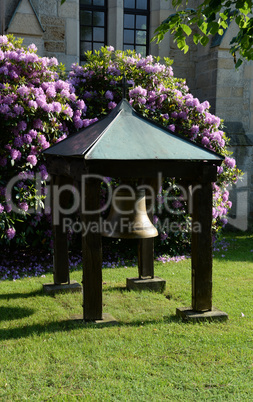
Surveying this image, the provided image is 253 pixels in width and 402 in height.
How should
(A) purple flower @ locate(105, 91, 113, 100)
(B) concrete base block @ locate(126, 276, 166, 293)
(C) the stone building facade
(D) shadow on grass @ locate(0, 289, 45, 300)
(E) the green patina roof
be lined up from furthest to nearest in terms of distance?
(C) the stone building facade, (A) purple flower @ locate(105, 91, 113, 100), (B) concrete base block @ locate(126, 276, 166, 293), (D) shadow on grass @ locate(0, 289, 45, 300), (E) the green patina roof

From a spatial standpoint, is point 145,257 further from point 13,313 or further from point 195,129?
point 195,129

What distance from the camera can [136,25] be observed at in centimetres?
1074

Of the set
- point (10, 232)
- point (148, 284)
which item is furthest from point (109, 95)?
point (148, 284)

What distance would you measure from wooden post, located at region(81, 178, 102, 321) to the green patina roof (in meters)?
0.34

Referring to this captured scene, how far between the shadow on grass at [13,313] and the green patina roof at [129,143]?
5.36ft

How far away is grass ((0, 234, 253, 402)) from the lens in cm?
309

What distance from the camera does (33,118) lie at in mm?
6531

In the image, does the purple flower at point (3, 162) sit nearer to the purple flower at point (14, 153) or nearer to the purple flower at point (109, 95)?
the purple flower at point (14, 153)

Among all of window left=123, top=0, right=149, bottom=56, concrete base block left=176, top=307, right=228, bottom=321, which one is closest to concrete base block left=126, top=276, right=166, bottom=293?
concrete base block left=176, top=307, right=228, bottom=321

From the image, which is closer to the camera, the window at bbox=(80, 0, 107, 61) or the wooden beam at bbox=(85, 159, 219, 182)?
the wooden beam at bbox=(85, 159, 219, 182)

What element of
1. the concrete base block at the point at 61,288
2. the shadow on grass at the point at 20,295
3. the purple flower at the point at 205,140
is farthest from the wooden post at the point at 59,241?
the purple flower at the point at 205,140

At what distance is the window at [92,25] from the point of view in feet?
34.0

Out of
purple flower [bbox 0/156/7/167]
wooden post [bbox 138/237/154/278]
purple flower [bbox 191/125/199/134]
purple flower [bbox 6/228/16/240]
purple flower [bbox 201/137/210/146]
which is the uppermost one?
purple flower [bbox 191/125/199/134]

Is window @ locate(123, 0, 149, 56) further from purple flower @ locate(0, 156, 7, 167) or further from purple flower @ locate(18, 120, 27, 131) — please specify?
purple flower @ locate(0, 156, 7, 167)
